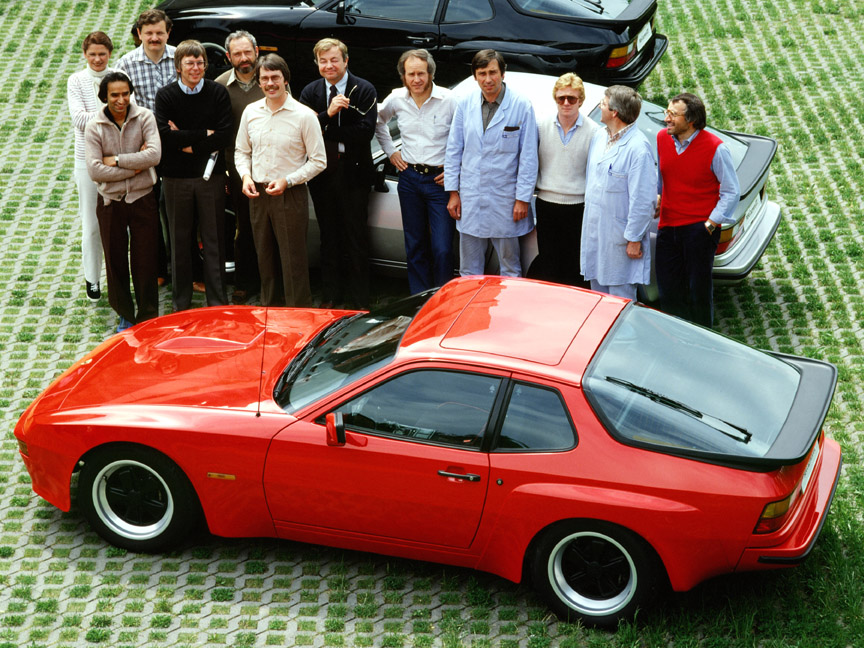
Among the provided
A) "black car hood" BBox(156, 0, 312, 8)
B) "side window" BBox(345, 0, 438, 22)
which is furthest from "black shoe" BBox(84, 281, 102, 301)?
"side window" BBox(345, 0, 438, 22)

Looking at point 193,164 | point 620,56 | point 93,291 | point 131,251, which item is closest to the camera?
point 193,164

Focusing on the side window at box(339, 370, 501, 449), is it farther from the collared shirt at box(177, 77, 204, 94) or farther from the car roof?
the collared shirt at box(177, 77, 204, 94)

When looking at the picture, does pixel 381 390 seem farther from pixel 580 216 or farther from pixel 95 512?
pixel 580 216

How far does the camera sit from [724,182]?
714 cm

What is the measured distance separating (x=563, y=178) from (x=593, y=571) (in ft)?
10.5

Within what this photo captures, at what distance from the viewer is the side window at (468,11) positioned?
10.9m

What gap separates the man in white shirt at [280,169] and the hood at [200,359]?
125 cm

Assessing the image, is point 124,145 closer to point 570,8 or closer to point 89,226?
point 89,226

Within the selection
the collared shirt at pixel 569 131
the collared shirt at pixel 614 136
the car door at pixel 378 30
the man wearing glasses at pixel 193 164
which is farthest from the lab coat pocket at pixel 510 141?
the car door at pixel 378 30

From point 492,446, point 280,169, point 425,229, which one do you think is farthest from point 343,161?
point 492,446

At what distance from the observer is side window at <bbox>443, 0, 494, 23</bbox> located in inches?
428

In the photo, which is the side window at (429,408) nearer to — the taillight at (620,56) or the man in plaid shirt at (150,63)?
the man in plaid shirt at (150,63)

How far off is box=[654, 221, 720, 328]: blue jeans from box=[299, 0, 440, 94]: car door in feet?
14.5

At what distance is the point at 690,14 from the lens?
14312mm
